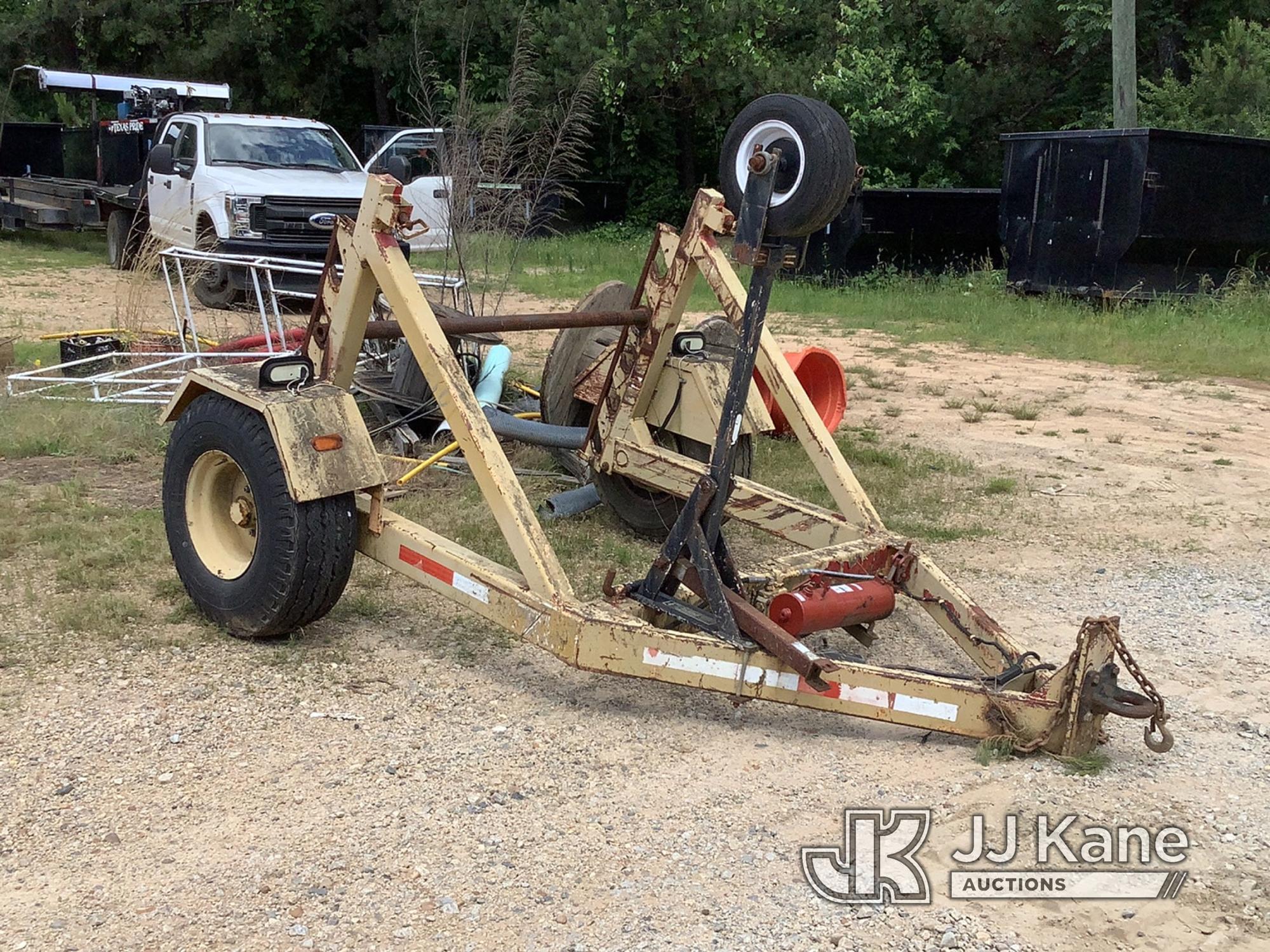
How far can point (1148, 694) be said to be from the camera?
343cm

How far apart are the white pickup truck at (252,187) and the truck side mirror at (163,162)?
11 millimetres

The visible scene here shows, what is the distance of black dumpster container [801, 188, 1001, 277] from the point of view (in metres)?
16.5

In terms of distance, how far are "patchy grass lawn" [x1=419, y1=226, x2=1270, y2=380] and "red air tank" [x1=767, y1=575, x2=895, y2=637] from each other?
5.88 metres

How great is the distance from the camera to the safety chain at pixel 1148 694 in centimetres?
339

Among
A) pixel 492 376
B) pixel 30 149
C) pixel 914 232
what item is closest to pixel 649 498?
pixel 492 376

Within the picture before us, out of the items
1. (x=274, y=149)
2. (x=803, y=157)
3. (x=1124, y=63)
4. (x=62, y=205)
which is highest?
(x=1124, y=63)

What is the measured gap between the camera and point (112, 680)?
414cm

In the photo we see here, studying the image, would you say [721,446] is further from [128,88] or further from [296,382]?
[128,88]

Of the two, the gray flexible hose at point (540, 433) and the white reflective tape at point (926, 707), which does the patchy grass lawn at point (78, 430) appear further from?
the white reflective tape at point (926, 707)

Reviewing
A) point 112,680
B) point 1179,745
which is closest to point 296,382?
point 112,680

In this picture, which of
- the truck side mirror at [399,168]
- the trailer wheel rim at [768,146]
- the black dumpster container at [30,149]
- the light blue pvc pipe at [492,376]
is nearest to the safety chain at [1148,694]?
the trailer wheel rim at [768,146]

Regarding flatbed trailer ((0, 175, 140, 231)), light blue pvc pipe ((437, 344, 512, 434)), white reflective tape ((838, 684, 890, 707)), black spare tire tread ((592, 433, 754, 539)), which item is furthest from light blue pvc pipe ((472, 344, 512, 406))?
flatbed trailer ((0, 175, 140, 231))

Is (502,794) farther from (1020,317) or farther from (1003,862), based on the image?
(1020,317)

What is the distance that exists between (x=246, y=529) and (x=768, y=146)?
7.76 feet
